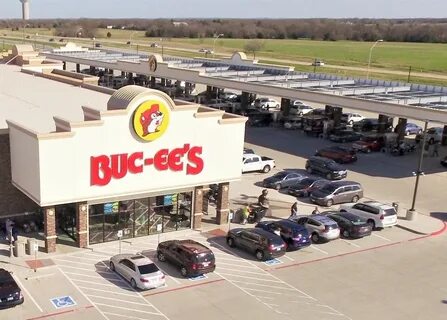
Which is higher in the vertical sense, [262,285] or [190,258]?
[190,258]

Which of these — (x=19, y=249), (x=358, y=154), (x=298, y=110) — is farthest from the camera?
(x=298, y=110)

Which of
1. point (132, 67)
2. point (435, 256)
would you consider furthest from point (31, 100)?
point (132, 67)

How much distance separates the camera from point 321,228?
33.5 m

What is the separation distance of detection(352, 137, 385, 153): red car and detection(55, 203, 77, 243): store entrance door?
111ft

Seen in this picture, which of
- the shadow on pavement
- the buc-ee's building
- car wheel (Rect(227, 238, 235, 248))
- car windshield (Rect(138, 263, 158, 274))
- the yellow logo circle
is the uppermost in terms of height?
the yellow logo circle

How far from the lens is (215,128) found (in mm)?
34250

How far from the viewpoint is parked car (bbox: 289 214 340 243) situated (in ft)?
110

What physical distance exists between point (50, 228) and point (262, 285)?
444 inches

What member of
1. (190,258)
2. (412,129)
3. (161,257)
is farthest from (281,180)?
(412,129)

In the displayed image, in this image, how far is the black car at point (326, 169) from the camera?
156ft

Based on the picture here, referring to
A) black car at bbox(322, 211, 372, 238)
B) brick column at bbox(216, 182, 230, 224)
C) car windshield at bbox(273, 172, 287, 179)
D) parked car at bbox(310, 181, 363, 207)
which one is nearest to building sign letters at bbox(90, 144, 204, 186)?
brick column at bbox(216, 182, 230, 224)

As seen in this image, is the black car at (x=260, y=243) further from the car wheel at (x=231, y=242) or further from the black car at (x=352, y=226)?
the black car at (x=352, y=226)

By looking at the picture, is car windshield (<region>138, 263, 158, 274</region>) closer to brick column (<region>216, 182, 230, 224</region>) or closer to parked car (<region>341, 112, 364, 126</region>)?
brick column (<region>216, 182, 230, 224</region>)

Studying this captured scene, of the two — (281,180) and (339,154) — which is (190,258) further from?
(339,154)
